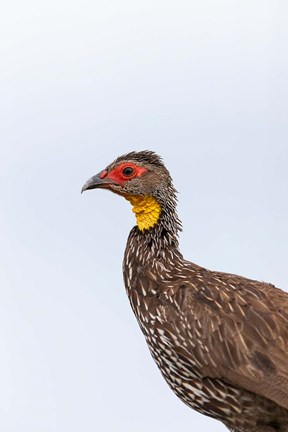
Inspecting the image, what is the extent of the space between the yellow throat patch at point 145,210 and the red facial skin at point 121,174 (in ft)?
0.68

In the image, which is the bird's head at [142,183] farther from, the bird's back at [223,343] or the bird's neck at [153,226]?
the bird's back at [223,343]

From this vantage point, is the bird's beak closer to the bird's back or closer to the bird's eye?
the bird's eye

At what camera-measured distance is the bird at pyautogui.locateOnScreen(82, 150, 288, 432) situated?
1653 centimetres

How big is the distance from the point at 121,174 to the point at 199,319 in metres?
1.92

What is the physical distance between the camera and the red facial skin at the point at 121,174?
58.4 feet

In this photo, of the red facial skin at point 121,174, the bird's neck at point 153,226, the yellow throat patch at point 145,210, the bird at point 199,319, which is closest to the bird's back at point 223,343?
the bird at point 199,319

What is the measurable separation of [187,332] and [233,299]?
570mm

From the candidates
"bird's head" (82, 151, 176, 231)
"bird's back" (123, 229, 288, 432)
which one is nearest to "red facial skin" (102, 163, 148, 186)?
"bird's head" (82, 151, 176, 231)

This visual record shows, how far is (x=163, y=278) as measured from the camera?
1758 centimetres

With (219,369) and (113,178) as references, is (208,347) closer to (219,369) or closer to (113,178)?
(219,369)

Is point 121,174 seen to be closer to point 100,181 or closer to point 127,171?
point 127,171

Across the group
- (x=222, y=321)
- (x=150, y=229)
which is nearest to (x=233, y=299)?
(x=222, y=321)

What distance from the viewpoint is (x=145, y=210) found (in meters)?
17.9

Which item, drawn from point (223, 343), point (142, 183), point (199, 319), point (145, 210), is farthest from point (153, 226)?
point (223, 343)
